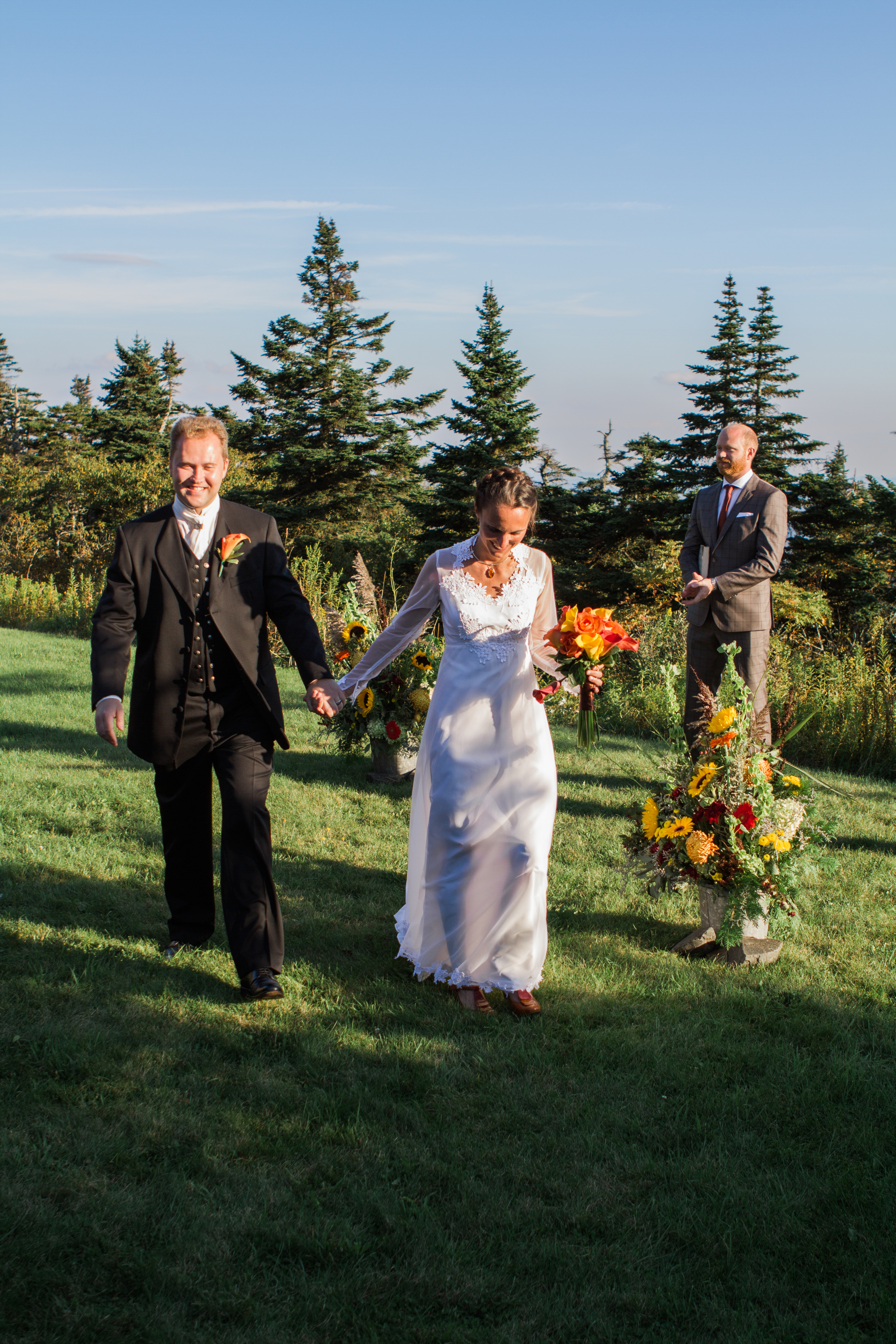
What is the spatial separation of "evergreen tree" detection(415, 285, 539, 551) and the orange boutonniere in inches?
968

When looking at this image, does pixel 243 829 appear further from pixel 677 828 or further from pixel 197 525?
pixel 677 828

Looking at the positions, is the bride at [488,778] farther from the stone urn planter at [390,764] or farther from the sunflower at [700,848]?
the stone urn planter at [390,764]

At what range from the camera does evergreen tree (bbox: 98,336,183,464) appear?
1535 inches

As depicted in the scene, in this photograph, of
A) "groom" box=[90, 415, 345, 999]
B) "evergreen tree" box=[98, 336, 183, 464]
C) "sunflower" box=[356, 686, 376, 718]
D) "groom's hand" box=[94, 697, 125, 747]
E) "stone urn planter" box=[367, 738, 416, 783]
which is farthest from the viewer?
"evergreen tree" box=[98, 336, 183, 464]

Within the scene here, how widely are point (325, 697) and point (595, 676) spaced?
1171 millimetres

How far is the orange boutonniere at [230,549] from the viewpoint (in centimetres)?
416

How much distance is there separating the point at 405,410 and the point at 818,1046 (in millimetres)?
32222

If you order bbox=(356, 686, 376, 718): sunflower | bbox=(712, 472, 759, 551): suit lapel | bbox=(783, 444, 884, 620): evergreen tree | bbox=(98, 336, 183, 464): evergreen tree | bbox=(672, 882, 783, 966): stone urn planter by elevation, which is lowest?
bbox=(672, 882, 783, 966): stone urn planter

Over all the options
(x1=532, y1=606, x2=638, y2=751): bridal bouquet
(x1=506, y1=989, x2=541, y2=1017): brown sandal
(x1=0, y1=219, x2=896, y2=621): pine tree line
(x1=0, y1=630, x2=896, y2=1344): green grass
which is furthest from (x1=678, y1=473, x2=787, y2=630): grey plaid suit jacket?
(x1=0, y1=219, x2=896, y2=621): pine tree line

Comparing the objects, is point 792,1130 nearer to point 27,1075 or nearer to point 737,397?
point 27,1075

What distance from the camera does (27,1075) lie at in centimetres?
362

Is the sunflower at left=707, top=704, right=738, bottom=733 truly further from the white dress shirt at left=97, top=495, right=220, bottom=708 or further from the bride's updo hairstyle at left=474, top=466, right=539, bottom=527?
the white dress shirt at left=97, top=495, right=220, bottom=708

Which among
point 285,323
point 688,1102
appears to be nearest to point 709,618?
point 688,1102

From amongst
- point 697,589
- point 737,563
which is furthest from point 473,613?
point 737,563
